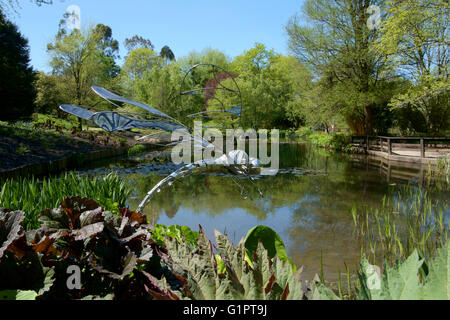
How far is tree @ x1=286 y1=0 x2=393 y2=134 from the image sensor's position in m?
16.2

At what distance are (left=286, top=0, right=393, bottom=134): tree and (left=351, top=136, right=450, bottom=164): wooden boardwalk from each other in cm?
225

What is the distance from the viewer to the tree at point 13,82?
50.5 ft

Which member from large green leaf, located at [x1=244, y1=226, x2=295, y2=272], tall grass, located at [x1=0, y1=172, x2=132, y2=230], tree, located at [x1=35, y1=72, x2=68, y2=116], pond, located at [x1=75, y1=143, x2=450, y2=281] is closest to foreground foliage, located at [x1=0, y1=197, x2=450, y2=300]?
large green leaf, located at [x1=244, y1=226, x2=295, y2=272]

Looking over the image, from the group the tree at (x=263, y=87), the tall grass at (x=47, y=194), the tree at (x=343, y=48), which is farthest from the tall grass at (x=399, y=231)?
the tree at (x=263, y=87)

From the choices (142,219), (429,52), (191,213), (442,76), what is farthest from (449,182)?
(429,52)

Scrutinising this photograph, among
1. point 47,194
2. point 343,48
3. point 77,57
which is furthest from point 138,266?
point 77,57

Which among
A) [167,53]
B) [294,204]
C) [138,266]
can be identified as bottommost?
[294,204]

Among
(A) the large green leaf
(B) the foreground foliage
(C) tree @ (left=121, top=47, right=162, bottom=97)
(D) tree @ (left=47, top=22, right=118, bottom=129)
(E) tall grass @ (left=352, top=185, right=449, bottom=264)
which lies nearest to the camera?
(B) the foreground foliage

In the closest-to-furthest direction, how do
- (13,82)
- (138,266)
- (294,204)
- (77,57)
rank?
(138,266), (294,204), (13,82), (77,57)

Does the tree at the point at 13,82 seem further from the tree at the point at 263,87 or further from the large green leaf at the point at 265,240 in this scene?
the large green leaf at the point at 265,240

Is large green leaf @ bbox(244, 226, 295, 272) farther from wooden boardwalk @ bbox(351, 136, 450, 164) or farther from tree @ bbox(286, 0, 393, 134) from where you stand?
tree @ bbox(286, 0, 393, 134)

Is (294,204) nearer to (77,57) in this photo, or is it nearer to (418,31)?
(418,31)

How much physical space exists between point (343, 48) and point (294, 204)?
1377cm

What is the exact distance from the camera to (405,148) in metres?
14.7
